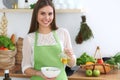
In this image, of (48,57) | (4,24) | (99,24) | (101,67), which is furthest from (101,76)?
(4,24)

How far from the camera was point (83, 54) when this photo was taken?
7.58 feet

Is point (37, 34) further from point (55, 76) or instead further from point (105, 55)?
point (105, 55)

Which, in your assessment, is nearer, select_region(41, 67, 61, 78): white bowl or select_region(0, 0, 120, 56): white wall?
Answer: select_region(41, 67, 61, 78): white bowl

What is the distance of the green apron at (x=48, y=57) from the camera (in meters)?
1.73

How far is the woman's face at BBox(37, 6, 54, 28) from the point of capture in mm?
1648

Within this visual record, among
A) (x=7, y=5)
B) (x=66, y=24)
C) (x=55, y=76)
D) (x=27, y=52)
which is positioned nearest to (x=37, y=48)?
(x=27, y=52)

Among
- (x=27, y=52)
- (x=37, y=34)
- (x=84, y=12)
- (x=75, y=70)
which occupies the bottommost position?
(x=75, y=70)

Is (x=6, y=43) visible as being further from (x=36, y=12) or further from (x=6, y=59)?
(x=36, y=12)

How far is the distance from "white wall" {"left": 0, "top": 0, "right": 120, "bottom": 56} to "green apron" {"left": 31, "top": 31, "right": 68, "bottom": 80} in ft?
2.45

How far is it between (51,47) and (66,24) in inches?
30.8

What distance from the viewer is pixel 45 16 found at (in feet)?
5.40

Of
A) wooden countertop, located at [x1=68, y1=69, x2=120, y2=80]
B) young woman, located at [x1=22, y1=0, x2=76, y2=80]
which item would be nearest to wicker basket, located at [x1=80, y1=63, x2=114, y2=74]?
wooden countertop, located at [x1=68, y1=69, x2=120, y2=80]

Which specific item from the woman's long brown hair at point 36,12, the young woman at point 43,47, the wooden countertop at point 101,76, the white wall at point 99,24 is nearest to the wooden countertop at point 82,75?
the wooden countertop at point 101,76

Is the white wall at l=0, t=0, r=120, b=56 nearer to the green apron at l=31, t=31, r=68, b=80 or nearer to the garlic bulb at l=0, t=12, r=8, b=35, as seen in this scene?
the garlic bulb at l=0, t=12, r=8, b=35
